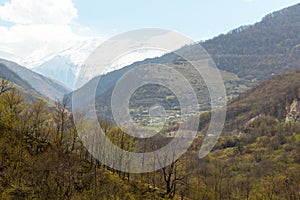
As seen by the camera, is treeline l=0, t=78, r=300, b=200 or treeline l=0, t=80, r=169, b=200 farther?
treeline l=0, t=78, r=300, b=200

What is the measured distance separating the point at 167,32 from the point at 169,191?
30.3 meters

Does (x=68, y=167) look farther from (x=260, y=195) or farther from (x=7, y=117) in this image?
(x=260, y=195)

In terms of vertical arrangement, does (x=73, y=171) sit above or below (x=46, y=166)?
below

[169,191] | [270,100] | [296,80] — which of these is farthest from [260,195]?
[296,80]

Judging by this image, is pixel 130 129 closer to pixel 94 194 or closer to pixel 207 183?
pixel 207 183

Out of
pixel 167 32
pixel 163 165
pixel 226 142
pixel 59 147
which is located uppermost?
pixel 167 32

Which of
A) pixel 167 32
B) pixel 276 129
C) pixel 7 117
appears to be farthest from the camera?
pixel 276 129

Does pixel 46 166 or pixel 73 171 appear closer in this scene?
pixel 46 166

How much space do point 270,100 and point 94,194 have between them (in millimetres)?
145225

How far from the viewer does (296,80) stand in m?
172

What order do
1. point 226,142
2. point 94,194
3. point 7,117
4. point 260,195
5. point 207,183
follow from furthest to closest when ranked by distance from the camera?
point 226,142 < point 207,183 < point 260,195 < point 7,117 < point 94,194

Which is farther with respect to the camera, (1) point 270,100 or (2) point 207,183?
(1) point 270,100

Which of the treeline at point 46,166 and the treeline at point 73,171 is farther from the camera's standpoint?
the treeline at point 73,171

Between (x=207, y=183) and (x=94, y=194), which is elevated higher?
(x=94, y=194)
